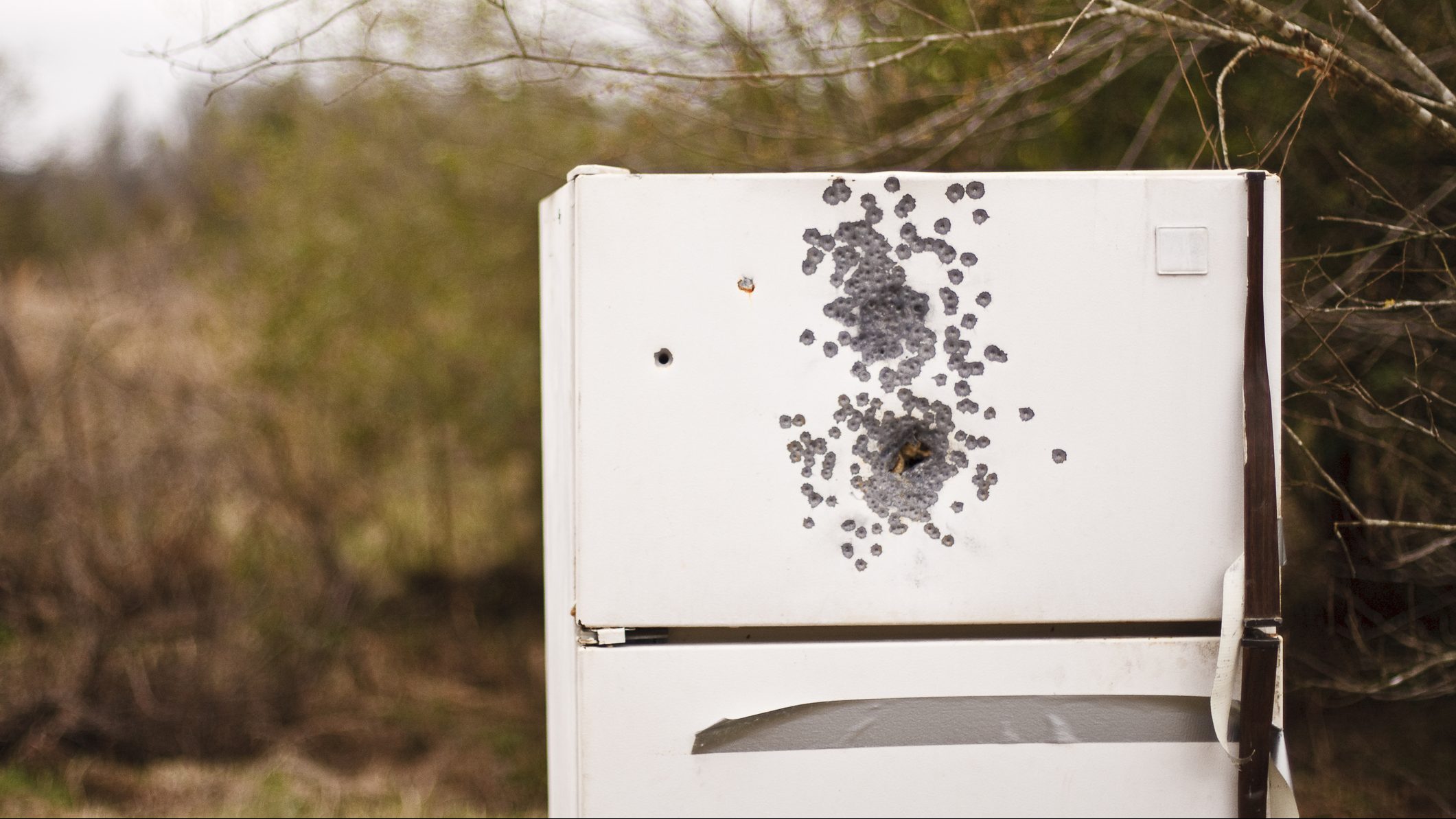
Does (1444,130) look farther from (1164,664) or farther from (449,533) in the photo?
(449,533)

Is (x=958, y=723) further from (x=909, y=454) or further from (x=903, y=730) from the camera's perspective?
(x=909, y=454)

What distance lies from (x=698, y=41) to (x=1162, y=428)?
186 cm

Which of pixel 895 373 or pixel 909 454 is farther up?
pixel 895 373

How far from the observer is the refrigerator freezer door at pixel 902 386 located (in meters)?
1.27

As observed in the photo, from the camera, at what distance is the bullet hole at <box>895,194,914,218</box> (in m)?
1.27

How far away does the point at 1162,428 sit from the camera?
4.22 ft

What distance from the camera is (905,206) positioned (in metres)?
1.27

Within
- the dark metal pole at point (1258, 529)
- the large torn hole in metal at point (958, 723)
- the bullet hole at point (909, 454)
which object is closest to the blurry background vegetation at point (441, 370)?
the dark metal pole at point (1258, 529)

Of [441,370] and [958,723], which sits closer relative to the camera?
[958,723]

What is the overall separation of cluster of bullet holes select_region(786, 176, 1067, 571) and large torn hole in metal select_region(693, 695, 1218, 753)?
229mm

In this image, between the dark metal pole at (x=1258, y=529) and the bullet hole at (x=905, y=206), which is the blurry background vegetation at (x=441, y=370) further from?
the bullet hole at (x=905, y=206)

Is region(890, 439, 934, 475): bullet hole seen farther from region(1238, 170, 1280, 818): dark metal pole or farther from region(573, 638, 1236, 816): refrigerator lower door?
region(1238, 170, 1280, 818): dark metal pole

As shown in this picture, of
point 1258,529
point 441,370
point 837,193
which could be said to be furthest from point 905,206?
point 441,370

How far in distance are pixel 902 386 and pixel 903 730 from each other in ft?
1.57
